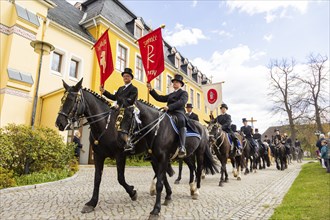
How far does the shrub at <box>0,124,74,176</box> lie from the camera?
7.09 m

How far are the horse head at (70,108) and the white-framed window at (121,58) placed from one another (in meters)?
14.1

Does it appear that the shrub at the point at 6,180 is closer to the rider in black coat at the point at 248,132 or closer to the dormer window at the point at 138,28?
the rider in black coat at the point at 248,132

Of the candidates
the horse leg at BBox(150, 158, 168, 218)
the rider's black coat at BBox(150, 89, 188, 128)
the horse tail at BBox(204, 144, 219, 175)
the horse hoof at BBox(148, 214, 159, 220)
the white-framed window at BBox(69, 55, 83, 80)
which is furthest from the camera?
the white-framed window at BBox(69, 55, 83, 80)

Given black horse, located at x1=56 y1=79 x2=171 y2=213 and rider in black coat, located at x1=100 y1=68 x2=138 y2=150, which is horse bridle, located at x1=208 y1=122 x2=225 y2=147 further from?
rider in black coat, located at x1=100 y1=68 x2=138 y2=150

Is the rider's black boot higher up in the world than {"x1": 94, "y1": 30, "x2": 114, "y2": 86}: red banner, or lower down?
lower down

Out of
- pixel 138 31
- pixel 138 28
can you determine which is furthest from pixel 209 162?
pixel 138 28

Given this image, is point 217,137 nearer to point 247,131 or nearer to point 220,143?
point 220,143

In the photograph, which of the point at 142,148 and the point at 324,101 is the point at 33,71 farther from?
the point at 324,101

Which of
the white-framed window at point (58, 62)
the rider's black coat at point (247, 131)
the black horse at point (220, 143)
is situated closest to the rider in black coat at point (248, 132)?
the rider's black coat at point (247, 131)

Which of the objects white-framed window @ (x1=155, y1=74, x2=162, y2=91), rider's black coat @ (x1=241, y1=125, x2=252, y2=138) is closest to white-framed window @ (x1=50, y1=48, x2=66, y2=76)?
white-framed window @ (x1=155, y1=74, x2=162, y2=91)

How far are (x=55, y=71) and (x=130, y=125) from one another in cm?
1236

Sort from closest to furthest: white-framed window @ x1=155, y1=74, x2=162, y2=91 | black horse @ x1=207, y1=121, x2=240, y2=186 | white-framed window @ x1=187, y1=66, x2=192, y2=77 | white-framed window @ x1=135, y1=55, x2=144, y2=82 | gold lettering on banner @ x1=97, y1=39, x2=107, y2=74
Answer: gold lettering on banner @ x1=97, y1=39, x2=107, y2=74 → black horse @ x1=207, y1=121, x2=240, y2=186 → white-framed window @ x1=135, y1=55, x2=144, y2=82 → white-framed window @ x1=155, y1=74, x2=162, y2=91 → white-framed window @ x1=187, y1=66, x2=192, y2=77

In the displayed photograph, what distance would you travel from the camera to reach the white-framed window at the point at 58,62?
14383 millimetres

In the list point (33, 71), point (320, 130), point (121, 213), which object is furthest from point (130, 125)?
point (320, 130)
